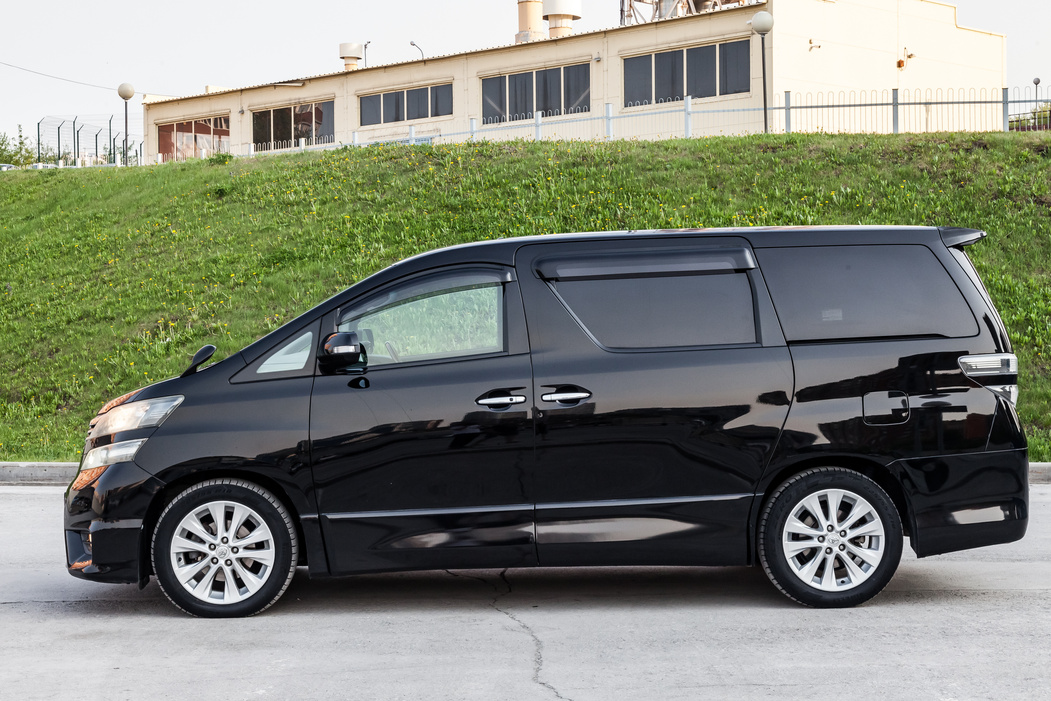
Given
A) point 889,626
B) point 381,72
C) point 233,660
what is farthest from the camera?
point 381,72

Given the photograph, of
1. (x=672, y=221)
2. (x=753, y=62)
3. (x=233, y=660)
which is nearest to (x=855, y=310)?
(x=233, y=660)

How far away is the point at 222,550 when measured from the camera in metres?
5.79

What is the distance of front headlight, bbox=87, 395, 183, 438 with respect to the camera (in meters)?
5.81

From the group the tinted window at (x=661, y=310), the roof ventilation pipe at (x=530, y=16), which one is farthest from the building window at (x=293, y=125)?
the tinted window at (x=661, y=310)

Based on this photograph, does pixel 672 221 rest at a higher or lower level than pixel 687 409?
higher

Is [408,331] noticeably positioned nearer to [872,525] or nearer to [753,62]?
[872,525]

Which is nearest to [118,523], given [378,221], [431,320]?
[431,320]

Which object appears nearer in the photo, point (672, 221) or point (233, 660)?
point (233, 660)

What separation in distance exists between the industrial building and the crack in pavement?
19684 millimetres

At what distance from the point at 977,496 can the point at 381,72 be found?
3443 centimetres

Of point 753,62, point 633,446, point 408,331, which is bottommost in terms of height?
point 633,446

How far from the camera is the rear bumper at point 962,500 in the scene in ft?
19.3

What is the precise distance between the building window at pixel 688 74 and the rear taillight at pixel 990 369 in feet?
84.1

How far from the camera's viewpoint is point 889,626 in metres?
5.50
